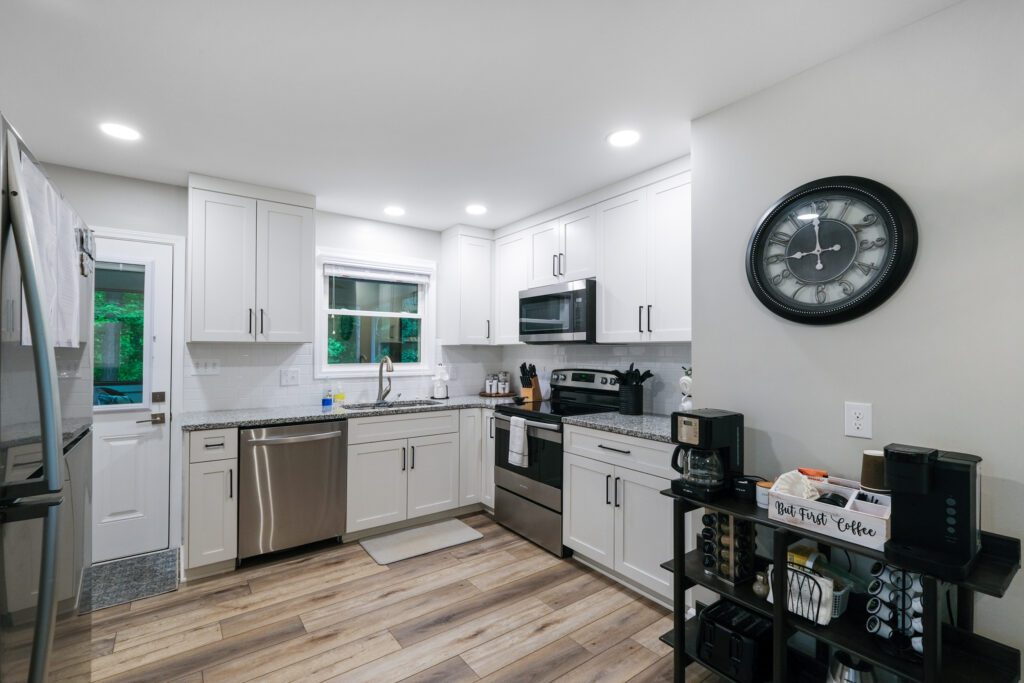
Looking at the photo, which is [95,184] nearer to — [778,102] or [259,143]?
[259,143]

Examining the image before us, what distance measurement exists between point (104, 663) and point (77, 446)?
143 cm

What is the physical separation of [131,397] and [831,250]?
4000 millimetres

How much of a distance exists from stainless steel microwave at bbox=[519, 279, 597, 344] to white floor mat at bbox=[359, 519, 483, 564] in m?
1.54

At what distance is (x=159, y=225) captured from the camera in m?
3.29

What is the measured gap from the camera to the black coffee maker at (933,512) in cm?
128

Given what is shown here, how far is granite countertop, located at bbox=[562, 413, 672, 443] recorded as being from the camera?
8.22 feet

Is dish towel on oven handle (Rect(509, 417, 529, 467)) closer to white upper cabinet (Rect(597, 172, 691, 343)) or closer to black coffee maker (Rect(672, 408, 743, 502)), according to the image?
white upper cabinet (Rect(597, 172, 691, 343))

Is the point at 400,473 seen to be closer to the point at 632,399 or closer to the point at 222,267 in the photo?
the point at 632,399

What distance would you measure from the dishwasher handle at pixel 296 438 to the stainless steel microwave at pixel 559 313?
1.61 meters

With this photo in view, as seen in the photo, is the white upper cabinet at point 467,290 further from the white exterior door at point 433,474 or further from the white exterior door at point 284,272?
the white exterior door at point 284,272

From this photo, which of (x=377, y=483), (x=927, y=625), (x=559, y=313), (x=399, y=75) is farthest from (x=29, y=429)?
(x=559, y=313)

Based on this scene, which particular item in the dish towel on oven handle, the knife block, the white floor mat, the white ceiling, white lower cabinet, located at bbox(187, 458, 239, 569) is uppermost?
the white ceiling

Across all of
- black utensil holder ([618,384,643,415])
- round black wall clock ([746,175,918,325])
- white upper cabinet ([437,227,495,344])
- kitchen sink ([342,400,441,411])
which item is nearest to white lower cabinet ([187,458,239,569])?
kitchen sink ([342,400,441,411])

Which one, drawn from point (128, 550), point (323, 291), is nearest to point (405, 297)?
point (323, 291)
